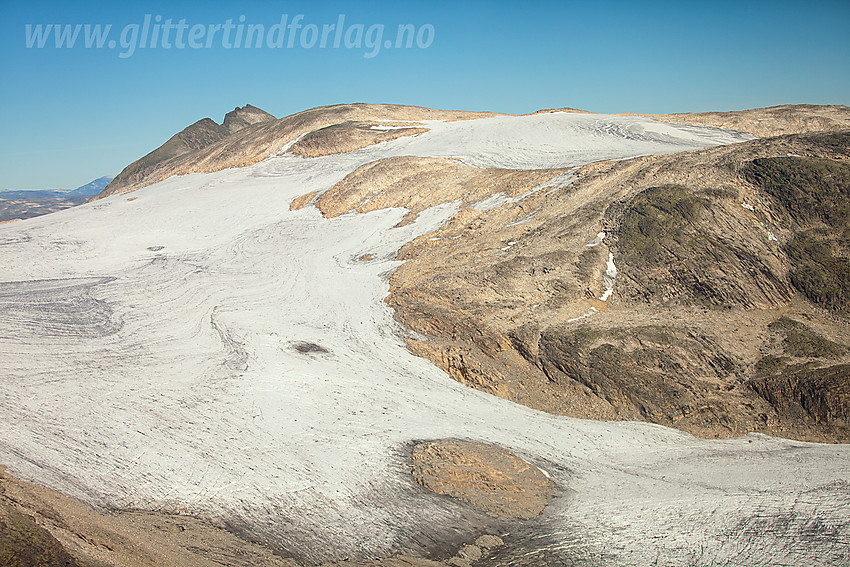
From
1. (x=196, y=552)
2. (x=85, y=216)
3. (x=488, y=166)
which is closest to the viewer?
(x=196, y=552)

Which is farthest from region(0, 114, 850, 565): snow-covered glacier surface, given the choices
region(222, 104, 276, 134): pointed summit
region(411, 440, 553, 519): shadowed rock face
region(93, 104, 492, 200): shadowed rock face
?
region(222, 104, 276, 134): pointed summit

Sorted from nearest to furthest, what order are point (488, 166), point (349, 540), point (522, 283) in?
1. point (349, 540)
2. point (522, 283)
3. point (488, 166)

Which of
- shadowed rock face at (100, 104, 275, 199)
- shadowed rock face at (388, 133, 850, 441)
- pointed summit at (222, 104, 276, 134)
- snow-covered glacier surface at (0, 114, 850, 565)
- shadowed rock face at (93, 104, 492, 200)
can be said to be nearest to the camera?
snow-covered glacier surface at (0, 114, 850, 565)

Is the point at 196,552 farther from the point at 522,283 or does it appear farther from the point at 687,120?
the point at 687,120

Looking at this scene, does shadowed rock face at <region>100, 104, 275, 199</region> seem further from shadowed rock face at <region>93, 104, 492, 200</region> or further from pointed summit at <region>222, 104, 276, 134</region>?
shadowed rock face at <region>93, 104, 492, 200</region>

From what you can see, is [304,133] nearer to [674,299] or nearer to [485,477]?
[674,299]

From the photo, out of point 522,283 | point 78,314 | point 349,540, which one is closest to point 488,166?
point 522,283

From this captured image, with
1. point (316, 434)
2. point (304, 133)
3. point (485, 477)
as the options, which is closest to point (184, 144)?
point (304, 133)
